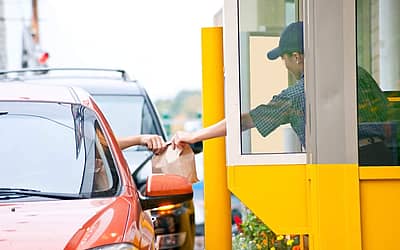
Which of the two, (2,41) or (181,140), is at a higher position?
(2,41)

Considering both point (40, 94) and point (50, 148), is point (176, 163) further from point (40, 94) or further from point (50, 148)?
point (50, 148)

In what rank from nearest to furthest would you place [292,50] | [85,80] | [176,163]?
[292,50] < [176,163] < [85,80]

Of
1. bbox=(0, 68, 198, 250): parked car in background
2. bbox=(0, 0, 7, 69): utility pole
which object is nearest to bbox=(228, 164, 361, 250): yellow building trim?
bbox=(0, 68, 198, 250): parked car in background

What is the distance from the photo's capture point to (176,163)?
6.86 metres

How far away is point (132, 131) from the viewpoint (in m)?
8.98

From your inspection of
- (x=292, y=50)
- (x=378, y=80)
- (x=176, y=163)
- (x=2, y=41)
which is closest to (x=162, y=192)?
(x=292, y=50)

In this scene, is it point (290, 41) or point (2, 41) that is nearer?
point (290, 41)

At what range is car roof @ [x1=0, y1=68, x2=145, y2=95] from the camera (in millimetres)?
9273

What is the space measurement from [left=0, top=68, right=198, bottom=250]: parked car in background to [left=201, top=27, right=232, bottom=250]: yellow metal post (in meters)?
0.39

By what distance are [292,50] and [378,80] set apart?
1.90ft

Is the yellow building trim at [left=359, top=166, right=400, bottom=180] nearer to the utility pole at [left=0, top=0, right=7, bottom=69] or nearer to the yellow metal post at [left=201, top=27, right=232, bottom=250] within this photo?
the yellow metal post at [left=201, top=27, right=232, bottom=250]

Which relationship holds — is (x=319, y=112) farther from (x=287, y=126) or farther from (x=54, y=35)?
(x=54, y=35)

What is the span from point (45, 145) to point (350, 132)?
5.79 feet

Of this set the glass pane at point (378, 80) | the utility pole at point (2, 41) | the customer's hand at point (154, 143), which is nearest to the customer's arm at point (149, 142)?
the customer's hand at point (154, 143)
